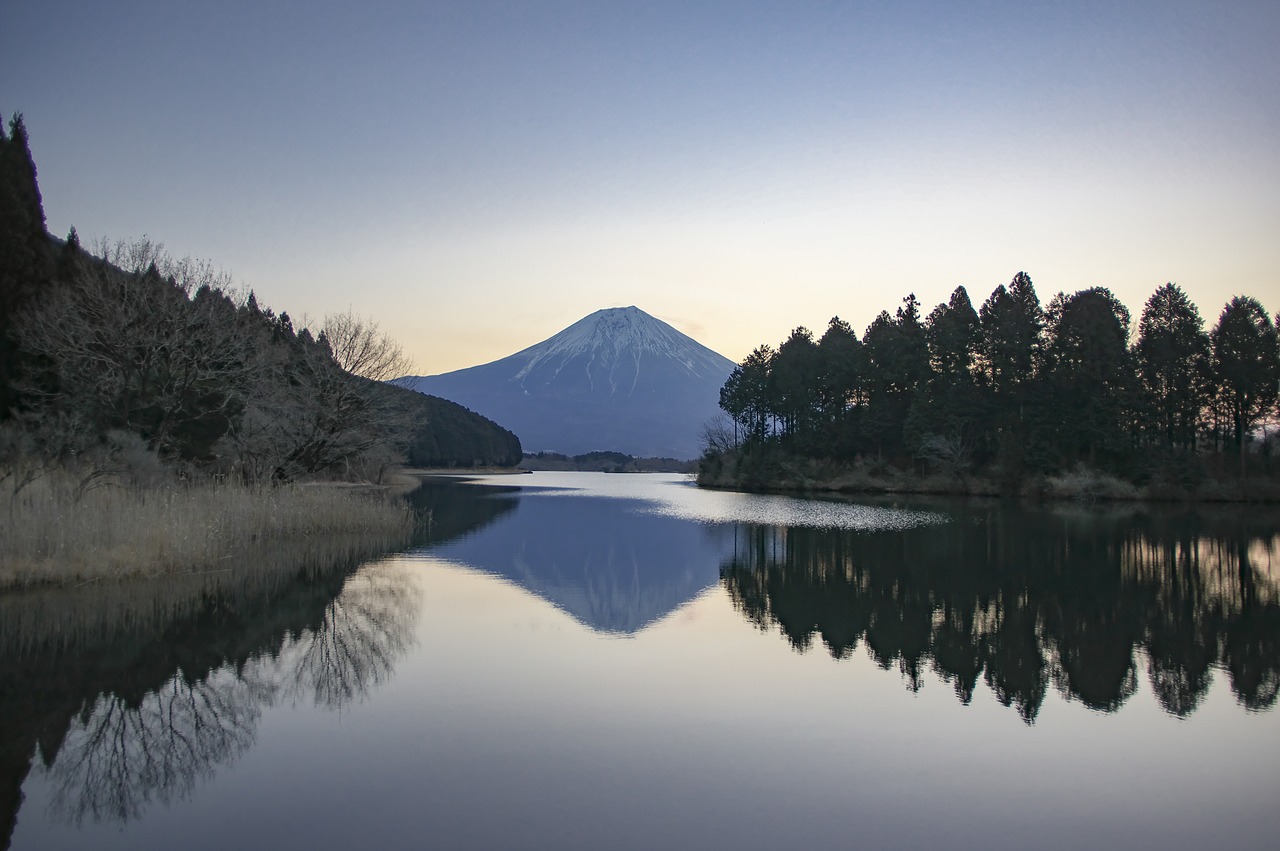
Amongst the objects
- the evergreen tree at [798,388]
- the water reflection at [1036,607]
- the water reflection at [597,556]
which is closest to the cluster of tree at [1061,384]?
the evergreen tree at [798,388]

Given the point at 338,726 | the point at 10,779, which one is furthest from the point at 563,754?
the point at 10,779

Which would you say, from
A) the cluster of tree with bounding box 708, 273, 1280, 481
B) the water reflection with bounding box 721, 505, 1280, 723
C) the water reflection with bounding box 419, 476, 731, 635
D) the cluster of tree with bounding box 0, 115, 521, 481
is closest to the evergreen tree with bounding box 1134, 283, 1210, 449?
the cluster of tree with bounding box 708, 273, 1280, 481

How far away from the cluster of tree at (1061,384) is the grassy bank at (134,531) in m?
41.1

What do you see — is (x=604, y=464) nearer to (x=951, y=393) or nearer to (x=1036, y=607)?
(x=951, y=393)

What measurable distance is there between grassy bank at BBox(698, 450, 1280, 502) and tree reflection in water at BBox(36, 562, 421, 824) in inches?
1710

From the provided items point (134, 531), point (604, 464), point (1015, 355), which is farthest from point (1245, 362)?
point (604, 464)

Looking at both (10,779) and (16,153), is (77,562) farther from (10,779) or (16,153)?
(16,153)

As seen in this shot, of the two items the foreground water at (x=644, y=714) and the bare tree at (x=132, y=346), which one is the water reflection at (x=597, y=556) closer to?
the foreground water at (x=644, y=714)

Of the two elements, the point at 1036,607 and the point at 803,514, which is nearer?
the point at 1036,607

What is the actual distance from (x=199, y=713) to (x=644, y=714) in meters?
3.89

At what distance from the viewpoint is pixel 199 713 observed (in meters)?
7.16

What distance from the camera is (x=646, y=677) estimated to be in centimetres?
890

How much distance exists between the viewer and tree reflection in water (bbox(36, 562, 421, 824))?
554 centimetres

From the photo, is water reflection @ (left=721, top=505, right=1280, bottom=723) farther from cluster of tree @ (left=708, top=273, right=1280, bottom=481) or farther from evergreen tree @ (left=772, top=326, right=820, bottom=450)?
evergreen tree @ (left=772, top=326, right=820, bottom=450)
